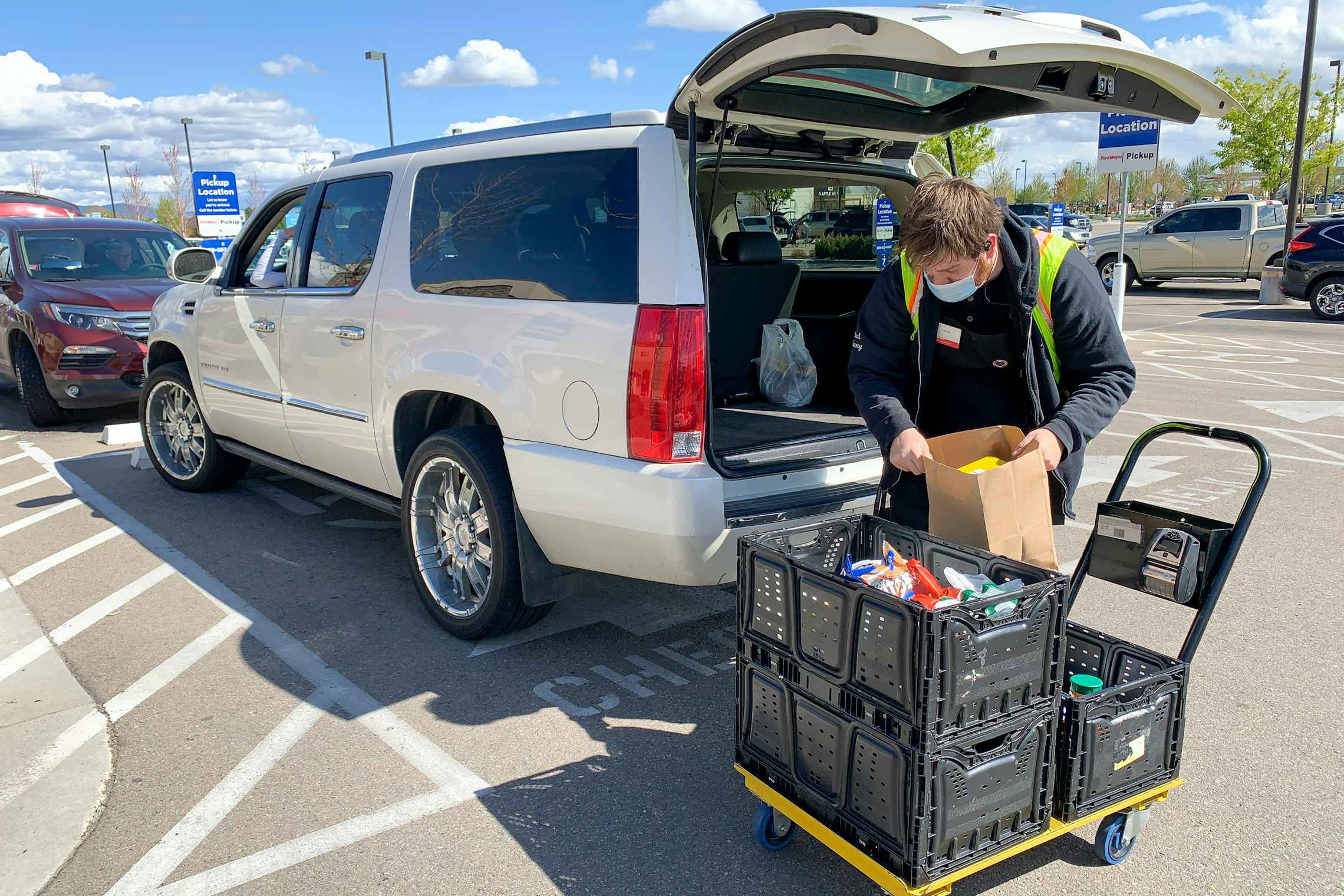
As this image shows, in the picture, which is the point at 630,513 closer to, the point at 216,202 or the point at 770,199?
the point at 770,199

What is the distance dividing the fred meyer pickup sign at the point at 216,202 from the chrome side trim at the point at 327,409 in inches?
483

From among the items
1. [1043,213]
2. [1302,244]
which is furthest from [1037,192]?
[1302,244]

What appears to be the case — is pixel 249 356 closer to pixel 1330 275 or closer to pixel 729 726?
pixel 729 726

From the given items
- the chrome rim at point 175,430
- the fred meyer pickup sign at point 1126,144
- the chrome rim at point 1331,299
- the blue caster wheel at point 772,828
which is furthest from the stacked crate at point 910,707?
the chrome rim at point 1331,299

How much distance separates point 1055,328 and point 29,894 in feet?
10.7

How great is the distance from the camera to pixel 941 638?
223 cm

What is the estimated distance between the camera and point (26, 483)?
7445 millimetres

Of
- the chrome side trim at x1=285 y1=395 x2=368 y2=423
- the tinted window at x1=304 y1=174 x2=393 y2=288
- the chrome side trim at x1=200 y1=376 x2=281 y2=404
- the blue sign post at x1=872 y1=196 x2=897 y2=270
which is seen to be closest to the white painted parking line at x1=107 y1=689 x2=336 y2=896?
the chrome side trim at x1=285 y1=395 x2=368 y2=423

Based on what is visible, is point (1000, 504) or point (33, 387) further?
point (33, 387)

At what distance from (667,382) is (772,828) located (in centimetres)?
141

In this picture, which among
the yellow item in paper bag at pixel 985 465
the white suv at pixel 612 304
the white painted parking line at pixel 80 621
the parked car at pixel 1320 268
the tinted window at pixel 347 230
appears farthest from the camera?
the parked car at pixel 1320 268

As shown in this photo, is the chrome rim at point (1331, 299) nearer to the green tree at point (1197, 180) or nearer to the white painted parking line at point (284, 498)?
the white painted parking line at point (284, 498)

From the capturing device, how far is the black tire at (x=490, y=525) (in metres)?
3.95

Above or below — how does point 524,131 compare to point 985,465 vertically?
above
